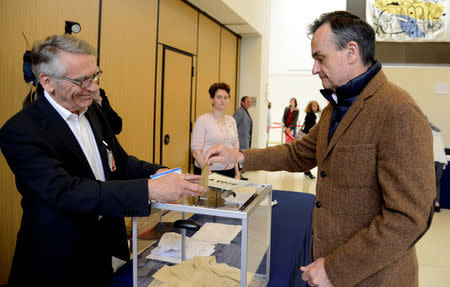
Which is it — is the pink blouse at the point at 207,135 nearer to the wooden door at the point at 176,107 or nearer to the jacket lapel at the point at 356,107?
the wooden door at the point at 176,107

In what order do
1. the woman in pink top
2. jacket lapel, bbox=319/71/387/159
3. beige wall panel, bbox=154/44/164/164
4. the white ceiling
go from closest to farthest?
1. jacket lapel, bbox=319/71/387/159
2. the woman in pink top
3. beige wall panel, bbox=154/44/164/164
4. the white ceiling

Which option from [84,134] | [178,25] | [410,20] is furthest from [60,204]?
[410,20]

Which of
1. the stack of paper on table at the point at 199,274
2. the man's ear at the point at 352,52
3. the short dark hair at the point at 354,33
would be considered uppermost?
the short dark hair at the point at 354,33

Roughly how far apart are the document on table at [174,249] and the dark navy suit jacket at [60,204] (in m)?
0.17

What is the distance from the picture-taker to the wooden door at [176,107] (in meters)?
4.61

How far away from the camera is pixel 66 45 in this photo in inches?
58.9

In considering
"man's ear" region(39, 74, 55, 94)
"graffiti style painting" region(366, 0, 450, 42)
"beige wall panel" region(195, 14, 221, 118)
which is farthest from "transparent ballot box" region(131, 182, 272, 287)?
"graffiti style painting" region(366, 0, 450, 42)

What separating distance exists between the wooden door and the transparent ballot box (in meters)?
3.19

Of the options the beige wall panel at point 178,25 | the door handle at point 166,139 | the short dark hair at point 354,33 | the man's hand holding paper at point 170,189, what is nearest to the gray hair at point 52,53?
the man's hand holding paper at point 170,189

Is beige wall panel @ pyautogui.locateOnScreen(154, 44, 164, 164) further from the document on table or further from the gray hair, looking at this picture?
the document on table

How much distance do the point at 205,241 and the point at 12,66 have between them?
181 cm

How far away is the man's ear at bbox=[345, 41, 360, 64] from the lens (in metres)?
1.24

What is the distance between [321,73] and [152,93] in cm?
317

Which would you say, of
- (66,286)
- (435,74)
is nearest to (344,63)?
(66,286)
